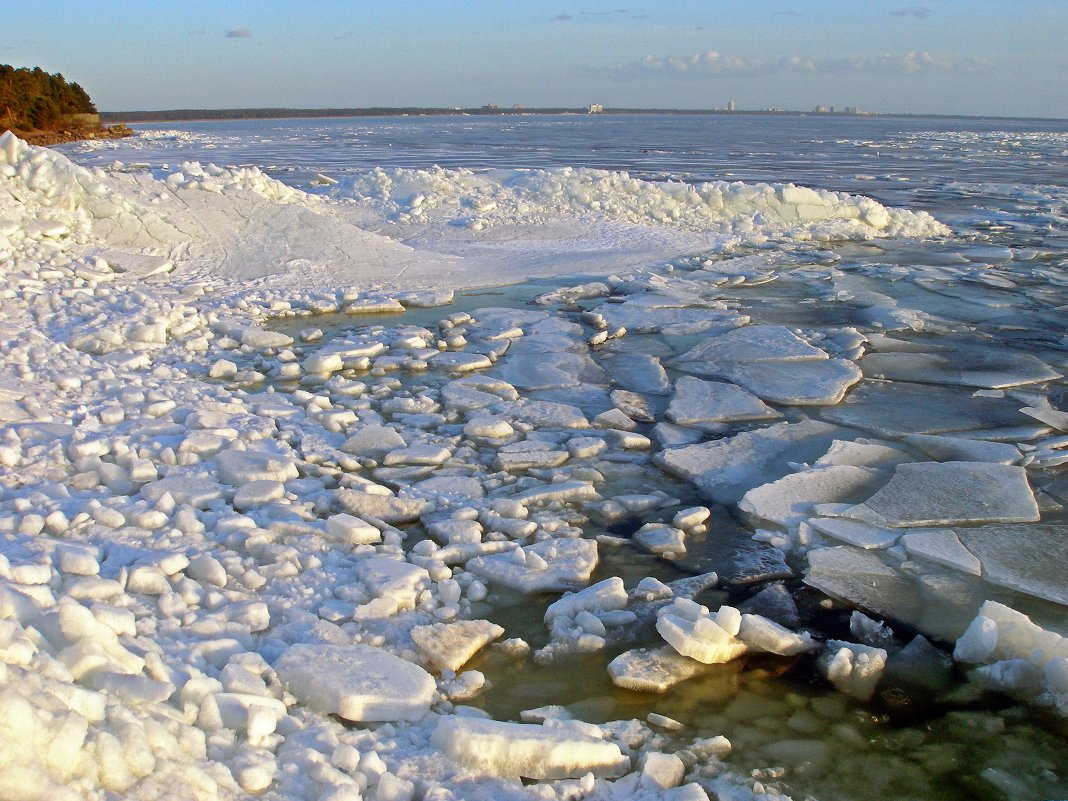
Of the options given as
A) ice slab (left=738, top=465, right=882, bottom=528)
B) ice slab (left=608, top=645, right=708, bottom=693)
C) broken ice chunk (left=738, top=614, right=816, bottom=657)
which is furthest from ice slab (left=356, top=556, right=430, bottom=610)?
ice slab (left=738, top=465, right=882, bottom=528)

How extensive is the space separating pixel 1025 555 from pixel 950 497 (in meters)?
0.42

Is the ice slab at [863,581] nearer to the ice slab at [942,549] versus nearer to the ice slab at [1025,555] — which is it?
the ice slab at [942,549]

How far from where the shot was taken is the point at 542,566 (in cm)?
283

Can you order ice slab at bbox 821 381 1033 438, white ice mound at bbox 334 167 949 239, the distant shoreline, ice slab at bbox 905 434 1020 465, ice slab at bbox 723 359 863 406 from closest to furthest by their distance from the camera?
ice slab at bbox 905 434 1020 465 < ice slab at bbox 821 381 1033 438 < ice slab at bbox 723 359 863 406 < white ice mound at bbox 334 167 949 239 < the distant shoreline

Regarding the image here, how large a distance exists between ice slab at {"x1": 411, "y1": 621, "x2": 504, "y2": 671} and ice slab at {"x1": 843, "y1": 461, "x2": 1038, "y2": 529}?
1.51 metres

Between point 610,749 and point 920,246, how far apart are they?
9.61 m

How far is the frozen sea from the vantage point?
75.3 inches

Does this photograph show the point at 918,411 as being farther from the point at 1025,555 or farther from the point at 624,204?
the point at 624,204

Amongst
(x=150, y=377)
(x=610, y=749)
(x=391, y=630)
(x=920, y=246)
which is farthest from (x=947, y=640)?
(x=920, y=246)

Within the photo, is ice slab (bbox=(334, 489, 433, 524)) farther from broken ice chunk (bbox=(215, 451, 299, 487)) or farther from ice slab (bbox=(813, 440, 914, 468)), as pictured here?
ice slab (bbox=(813, 440, 914, 468))

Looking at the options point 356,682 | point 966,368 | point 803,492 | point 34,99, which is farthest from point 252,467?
point 34,99

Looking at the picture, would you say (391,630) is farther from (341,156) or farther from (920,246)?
(341,156)

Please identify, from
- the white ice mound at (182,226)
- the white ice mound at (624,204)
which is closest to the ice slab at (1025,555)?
the white ice mound at (182,226)

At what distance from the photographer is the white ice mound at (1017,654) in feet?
7.38
